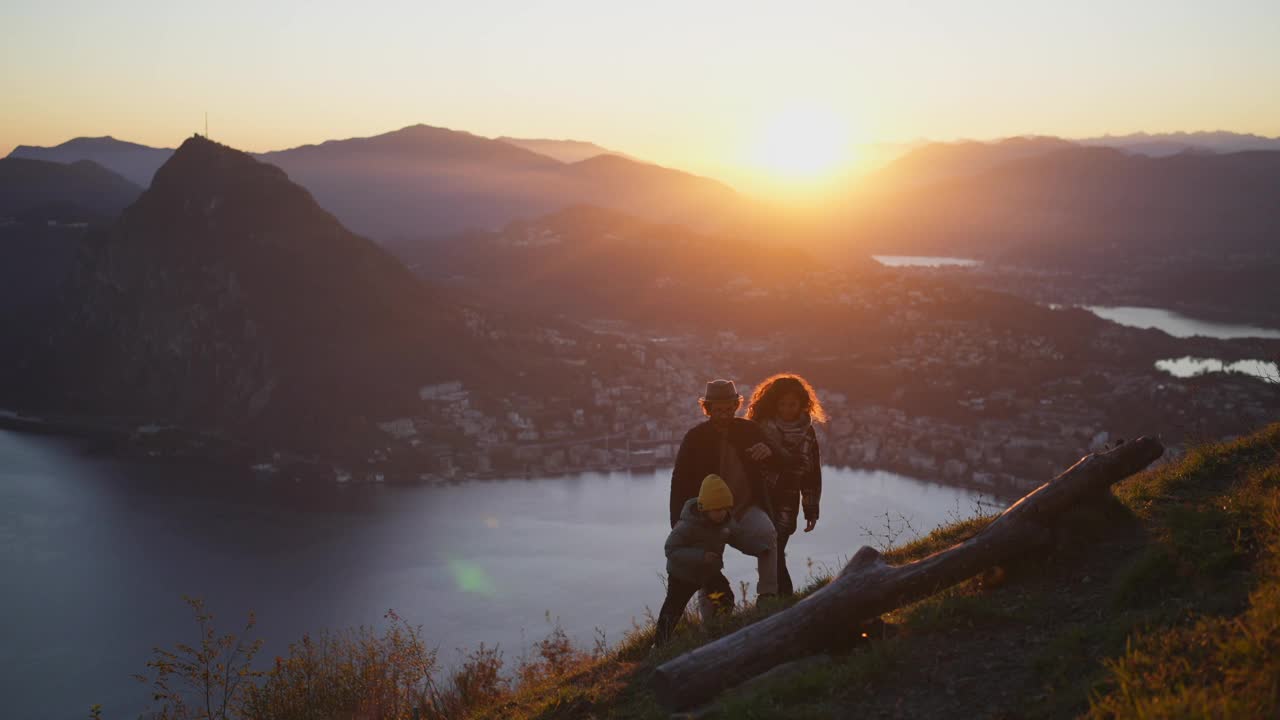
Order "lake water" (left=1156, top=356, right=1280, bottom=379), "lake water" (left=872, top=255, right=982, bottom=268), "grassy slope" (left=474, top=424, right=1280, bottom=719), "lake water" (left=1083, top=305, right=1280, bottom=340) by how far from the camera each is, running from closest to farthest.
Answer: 1. "grassy slope" (left=474, top=424, right=1280, bottom=719)
2. "lake water" (left=1156, top=356, right=1280, bottom=379)
3. "lake water" (left=1083, top=305, right=1280, bottom=340)
4. "lake water" (left=872, top=255, right=982, bottom=268)

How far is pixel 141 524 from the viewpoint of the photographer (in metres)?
42.2

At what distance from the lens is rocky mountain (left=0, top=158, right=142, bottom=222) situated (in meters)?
99.4

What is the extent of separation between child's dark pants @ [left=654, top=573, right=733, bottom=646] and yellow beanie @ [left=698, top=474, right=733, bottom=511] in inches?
22.9

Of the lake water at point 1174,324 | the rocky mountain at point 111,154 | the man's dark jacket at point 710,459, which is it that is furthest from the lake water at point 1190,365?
the rocky mountain at point 111,154

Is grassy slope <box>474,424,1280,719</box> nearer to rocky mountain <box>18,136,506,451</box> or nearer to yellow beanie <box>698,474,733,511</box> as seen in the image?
yellow beanie <box>698,474,733,511</box>

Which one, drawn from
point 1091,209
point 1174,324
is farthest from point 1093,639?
point 1091,209

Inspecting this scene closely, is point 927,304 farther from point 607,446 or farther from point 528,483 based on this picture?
point 528,483

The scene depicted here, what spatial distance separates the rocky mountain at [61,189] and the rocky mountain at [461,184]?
28.4 meters

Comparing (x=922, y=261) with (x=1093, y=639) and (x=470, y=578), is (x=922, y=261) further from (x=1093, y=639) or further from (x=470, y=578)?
(x=1093, y=639)

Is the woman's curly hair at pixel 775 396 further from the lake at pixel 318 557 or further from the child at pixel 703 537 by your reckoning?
the lake at pixel 318 557

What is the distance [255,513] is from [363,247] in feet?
91.0

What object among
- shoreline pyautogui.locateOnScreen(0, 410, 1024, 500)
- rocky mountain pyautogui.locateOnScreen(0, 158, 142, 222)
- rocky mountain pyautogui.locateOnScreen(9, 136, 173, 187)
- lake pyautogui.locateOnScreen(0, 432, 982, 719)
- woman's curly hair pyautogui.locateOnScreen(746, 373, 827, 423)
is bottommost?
lake pyautogui.locateOnScreen(0, 432, 982, 719)

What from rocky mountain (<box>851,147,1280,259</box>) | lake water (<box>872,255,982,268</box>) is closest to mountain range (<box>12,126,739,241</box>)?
lake water (<box>872,255,982,268</box>)

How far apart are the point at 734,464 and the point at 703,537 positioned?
1.51 feet
